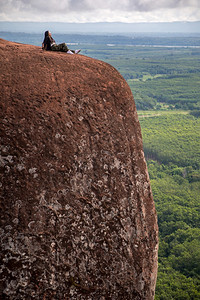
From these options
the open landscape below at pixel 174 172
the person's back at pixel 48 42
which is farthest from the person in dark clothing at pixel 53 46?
the open landscape below at pixel 174 172

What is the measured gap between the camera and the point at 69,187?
22.3 ft

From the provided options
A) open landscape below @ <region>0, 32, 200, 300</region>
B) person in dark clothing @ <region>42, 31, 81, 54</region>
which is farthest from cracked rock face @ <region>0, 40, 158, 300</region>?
open landscape below @ <region>0, 32, 200, 300</region>

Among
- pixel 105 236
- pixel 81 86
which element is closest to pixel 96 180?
pixel 105 236

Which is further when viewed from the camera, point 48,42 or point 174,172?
point 174,172

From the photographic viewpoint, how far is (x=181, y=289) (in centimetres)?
4069

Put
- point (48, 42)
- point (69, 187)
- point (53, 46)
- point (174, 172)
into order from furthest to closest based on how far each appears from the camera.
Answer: point (174, 172)
point (48, 42)
point (53, 46)
point (69, 187)

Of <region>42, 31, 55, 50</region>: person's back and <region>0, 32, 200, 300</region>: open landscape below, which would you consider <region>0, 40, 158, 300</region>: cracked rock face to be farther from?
<region>0, 32, 200, 300</region>: open landscape below

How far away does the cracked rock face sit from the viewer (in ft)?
20.8

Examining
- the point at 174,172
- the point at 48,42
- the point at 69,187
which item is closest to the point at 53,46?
the point at 48,42

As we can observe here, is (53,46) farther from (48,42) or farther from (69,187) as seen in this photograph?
(69,187)

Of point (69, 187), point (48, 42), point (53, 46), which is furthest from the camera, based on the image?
point (48, 42)

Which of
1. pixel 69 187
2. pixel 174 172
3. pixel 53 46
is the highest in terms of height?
pixel 53 46

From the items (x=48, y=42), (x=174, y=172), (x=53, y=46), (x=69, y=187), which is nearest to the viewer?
(x=69, y=187)

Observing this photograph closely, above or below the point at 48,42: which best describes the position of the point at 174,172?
below
